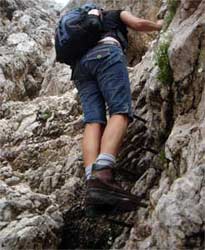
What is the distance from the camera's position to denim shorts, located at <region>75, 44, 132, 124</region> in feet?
25.1

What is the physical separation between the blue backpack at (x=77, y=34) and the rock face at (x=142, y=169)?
3.10ft

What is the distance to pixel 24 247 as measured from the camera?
7.21m

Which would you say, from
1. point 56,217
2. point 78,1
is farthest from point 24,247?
point 78,1

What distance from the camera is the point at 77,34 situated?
25.9 ft

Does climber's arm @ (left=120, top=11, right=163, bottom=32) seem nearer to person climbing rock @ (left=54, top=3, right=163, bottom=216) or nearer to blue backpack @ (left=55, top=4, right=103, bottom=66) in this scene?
person climbing rock @ (left=54, top=3, right=163, bottom=216)

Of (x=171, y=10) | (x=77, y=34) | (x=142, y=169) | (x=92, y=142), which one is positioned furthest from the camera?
(x=171, y=10)

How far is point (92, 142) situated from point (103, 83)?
0.85 m

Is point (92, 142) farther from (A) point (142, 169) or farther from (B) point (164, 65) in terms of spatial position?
(B) point (164, 65)

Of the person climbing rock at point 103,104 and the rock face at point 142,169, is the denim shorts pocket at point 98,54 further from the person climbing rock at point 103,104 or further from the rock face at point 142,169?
the rock face at point 142,169

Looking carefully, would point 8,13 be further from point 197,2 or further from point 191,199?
point 191,199

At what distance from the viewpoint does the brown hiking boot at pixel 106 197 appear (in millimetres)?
6891

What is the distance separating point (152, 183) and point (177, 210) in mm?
2072

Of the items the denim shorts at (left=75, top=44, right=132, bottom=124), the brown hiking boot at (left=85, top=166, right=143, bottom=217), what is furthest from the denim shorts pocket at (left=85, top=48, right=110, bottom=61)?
the brown hiking boot at (left=85, top=166, right=143, bottom=217)

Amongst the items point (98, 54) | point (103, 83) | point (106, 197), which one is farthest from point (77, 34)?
point (106, 197)
